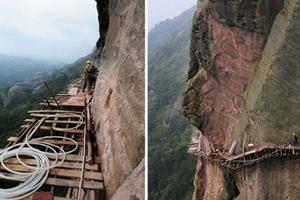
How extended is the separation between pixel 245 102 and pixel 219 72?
1768 millimetres

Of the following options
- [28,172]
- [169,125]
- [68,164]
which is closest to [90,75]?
[68,164]

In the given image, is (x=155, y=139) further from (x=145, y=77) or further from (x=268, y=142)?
(x=145, y=77)

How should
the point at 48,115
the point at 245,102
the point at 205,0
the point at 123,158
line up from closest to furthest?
the point at 123,158, the point at 48,115, the point at 245,102, the point at 205,0

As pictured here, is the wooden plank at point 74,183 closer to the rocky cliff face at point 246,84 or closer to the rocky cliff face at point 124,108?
the rocky cliff face at point 124,108

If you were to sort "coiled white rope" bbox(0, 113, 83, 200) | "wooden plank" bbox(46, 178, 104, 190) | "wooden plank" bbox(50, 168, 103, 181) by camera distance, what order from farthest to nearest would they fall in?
"wooden plank" bbox(50, 168, 103, 181) → "wooden plank" bbox(46, 178, 104, 190) → "coiled white rope" bbox(0, 113, 83, 200)

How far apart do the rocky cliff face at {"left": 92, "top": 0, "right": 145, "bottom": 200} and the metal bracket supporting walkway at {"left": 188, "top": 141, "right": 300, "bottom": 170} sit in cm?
446

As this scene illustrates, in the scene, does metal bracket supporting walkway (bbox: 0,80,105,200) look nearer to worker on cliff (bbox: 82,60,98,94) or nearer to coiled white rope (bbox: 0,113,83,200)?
coiled white rope (bbox: 0,113,83,200)

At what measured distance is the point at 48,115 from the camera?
8383 mm

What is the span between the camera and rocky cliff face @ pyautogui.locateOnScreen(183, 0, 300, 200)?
9.79 metres

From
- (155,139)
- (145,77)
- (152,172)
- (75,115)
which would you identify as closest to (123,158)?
(145,77)

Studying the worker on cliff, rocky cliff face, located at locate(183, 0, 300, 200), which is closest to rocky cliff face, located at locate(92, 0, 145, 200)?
rocky cliff face, located at locate(183, 0, 300, 200)

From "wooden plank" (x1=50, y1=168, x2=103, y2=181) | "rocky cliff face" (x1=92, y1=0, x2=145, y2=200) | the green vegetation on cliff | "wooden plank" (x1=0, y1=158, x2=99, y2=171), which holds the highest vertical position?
"rocky cliff face" (x1=92, y1=0, x2=145, y2=200)

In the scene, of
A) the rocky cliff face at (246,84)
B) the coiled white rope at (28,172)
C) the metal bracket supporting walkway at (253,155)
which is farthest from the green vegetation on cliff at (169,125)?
the coiled white rope at (28,172)

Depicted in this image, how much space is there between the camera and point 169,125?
53.1m
